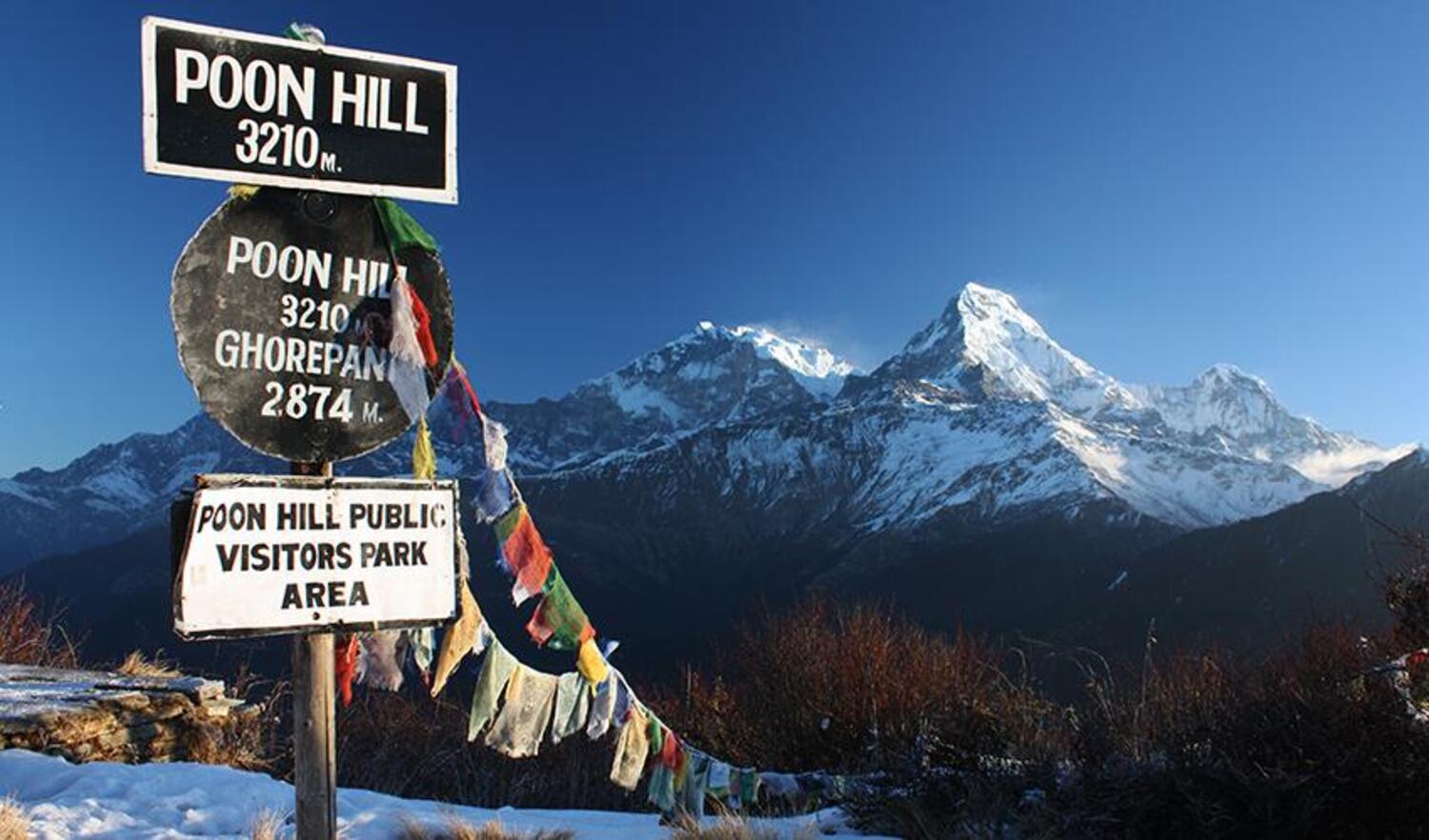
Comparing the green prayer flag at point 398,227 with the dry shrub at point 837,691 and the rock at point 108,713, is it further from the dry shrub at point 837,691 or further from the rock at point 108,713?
the dry shrub at point 837,691

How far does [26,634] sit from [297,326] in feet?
54.2

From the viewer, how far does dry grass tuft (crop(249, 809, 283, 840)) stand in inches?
173

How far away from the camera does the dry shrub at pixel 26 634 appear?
47.1 feet

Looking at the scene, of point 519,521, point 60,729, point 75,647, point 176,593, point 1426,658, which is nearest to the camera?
point 176,593

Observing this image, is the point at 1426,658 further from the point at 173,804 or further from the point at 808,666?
the point at 808,666

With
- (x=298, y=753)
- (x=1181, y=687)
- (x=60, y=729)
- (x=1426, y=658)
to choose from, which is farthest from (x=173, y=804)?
(x=1181, y=687)

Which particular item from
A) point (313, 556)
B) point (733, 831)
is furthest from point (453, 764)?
point (313, 556)

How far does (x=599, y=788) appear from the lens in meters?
17.4

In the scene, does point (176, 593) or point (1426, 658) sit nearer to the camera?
point (176, 593)

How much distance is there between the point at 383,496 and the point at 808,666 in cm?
1357

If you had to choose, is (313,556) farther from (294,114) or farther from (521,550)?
(521,550)

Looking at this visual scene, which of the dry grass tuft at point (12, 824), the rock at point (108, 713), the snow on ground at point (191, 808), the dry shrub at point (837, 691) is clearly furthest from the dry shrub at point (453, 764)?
the dry grass tuft at point (12, 824)

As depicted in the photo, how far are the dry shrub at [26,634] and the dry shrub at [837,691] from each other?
931 cm

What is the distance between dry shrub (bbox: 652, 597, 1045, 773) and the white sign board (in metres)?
5.53
